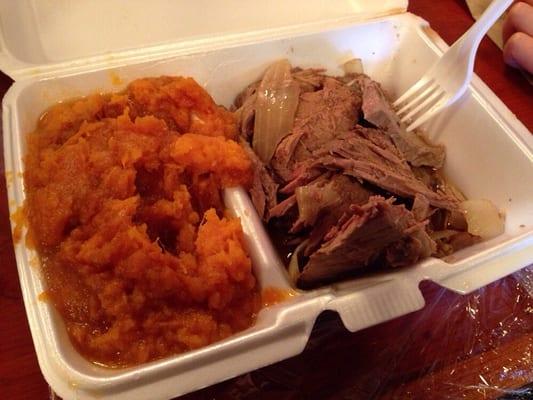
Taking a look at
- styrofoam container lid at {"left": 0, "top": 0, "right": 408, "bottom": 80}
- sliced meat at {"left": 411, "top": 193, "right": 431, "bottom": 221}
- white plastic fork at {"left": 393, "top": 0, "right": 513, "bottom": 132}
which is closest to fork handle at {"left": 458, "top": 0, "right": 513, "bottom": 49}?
white plastic fork at {"left": 393, "top": 0, "right": 513, "bottom": 132}

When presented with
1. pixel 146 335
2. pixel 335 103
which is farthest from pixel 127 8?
pixel 146 335

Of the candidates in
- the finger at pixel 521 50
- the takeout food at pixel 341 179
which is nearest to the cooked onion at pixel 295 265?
the takeout food at pixel 341 179

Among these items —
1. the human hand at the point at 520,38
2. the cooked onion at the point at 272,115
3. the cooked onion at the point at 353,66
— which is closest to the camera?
the cooked onion at the point at 272,115

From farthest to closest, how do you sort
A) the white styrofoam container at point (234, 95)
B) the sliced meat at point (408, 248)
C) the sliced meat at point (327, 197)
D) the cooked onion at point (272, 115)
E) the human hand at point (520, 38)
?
the human hand at point (520, 38)
the cooked onion at point (272, 115)
the sliced meat at point (327, 197)
the sliced meat at point (408, 248)
the white styrofoam container at point (234, 95)

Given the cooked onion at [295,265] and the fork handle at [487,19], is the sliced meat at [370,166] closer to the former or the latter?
the cooked onion at [295,265]

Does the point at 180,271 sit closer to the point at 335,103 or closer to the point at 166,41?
the point at 335,103

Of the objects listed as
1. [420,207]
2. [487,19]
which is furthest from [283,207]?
[487,19]

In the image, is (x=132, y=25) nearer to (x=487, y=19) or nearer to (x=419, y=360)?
(x=487, y=19)
